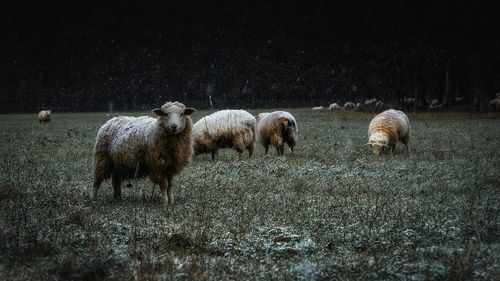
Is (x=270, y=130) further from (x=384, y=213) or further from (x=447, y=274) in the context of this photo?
(x=447, y=274)

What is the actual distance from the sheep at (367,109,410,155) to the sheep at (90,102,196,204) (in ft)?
25.9

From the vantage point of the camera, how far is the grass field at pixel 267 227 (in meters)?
4.45

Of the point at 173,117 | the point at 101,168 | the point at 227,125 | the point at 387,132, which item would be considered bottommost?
the point at 101,168

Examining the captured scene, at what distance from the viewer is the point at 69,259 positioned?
4.53 meters

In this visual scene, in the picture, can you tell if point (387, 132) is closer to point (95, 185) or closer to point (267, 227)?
point (267, 227)

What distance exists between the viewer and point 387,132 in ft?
47.9

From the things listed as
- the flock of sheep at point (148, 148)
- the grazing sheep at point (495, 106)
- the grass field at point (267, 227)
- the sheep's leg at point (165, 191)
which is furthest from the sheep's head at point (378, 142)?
the grazing sheep at point (495, 106)

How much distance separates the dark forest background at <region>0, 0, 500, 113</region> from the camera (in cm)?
3900

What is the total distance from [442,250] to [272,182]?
513 centimetres

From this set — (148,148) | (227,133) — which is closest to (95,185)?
(148,148)

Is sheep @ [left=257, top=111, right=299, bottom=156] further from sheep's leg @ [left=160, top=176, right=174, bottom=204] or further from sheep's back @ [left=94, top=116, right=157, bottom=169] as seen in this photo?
sheep's leg @ [left=160, top=176, right=174, bottom=204]

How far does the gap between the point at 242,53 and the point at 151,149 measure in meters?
100

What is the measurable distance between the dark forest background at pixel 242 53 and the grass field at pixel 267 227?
3060 centimetres

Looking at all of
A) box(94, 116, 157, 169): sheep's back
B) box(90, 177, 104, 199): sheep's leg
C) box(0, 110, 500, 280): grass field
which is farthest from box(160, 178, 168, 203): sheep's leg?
box(90, 177, 104, 199): sheep's leg
